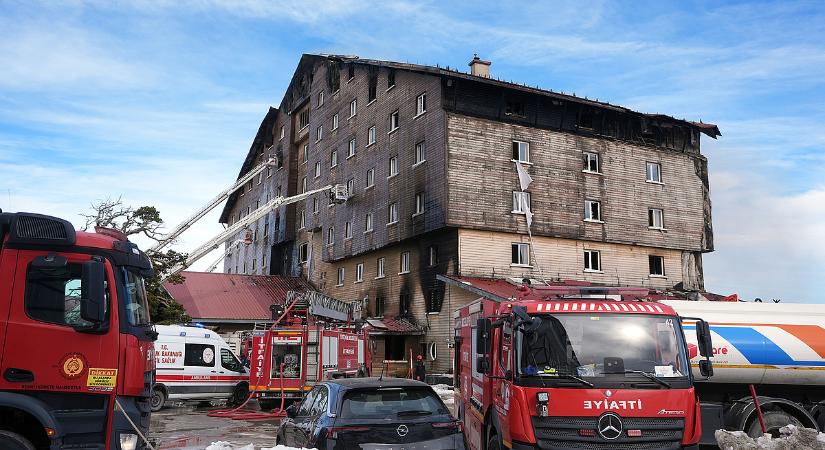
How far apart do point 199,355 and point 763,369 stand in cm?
1717

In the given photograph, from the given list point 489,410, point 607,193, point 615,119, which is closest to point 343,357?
point 489,410

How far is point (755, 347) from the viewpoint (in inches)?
458

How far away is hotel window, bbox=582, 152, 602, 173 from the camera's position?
34.9m

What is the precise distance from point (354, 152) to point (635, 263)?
1820cm

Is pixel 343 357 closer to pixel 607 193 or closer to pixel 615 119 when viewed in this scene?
pixel 607 193

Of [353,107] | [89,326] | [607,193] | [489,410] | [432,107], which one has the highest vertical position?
Answer: [353,107]

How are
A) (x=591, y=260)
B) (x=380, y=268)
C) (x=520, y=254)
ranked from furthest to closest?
(x=380, y=268)
(x=591, y=260)
(x=520, y=254)

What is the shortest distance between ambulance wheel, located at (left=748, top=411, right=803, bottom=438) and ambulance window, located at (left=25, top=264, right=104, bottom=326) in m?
10.4

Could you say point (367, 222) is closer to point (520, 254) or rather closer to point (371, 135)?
point (371, 135)

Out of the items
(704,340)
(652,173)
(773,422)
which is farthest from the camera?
(652,173)

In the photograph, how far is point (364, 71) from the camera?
41188 millimetres

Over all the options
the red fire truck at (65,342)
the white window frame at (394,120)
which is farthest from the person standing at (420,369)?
the red fire truck at (65,342)

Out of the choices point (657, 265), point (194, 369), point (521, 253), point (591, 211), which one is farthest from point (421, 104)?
point (194, 369)

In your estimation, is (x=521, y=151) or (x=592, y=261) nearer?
(x=521, y=151)
